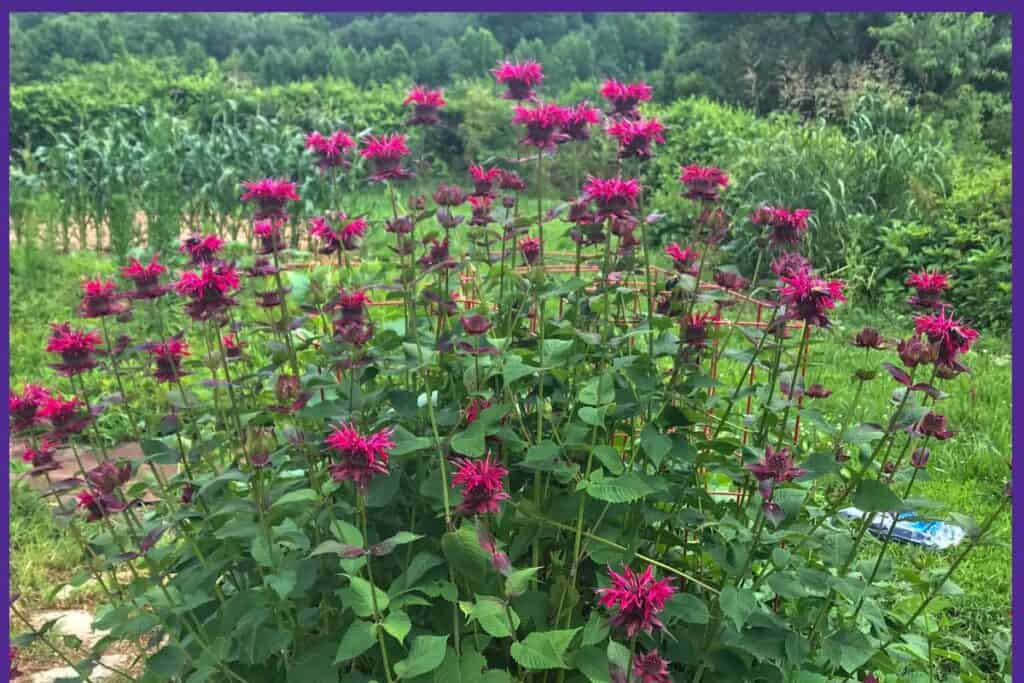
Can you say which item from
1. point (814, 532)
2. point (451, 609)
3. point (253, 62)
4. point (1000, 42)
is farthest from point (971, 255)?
point (253, 62)

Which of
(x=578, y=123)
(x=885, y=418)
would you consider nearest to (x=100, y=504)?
(x=578, y=123)

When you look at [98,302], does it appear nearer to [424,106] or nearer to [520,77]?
[424,106]

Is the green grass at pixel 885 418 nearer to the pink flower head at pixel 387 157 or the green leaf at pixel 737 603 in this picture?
the pink flower head at pixel 387 157

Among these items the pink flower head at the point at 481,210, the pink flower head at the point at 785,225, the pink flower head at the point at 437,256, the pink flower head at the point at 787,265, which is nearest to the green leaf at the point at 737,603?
the pink flower head at the point at 787,265

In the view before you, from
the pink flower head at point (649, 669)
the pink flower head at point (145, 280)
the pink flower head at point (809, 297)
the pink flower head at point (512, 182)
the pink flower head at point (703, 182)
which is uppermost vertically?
the pink flower head at point (703, 182)

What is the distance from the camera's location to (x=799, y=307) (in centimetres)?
154

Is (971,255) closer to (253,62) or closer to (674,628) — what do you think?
(674,628)

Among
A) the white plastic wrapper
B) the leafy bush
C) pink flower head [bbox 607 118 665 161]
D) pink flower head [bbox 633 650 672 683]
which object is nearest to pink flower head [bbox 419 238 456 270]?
the leafy bush

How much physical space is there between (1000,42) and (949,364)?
14677mm

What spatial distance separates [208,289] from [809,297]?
92 cm

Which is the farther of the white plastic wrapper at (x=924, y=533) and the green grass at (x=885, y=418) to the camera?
the white plastic wrapper at (x=924, y=533)

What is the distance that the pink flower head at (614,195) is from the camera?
168 centimetres

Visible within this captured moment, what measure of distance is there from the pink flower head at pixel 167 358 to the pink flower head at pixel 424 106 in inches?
24.3

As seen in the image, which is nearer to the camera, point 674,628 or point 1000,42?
point 674,628
